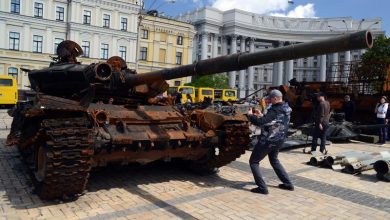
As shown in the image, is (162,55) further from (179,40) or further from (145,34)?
(145,34)

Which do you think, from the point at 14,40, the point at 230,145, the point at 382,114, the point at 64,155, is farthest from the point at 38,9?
the point at 64,155

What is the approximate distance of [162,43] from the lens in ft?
168

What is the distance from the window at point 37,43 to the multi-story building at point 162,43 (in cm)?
1242

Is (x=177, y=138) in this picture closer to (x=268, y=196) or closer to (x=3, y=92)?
(x=268, y=196)

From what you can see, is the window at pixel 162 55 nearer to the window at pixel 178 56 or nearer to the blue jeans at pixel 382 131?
the window at pixel 178 56

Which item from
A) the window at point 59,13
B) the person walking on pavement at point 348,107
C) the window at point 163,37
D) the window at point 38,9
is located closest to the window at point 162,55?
the window at point 163,37

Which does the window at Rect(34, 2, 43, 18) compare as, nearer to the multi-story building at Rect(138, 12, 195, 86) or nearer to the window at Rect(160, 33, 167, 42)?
the multi-story building at Rect(138, 12, 195, 86)

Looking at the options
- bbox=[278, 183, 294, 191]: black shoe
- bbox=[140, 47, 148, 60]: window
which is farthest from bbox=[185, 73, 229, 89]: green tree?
bbox=[278, 183, 294, 191]: black shoe

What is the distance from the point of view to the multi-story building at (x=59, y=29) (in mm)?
38781

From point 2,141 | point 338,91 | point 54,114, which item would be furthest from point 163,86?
point 338,91

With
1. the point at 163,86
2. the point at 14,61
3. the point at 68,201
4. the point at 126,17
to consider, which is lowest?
the point at 68,201

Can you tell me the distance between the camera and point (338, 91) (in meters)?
16.4

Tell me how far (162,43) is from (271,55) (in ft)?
156

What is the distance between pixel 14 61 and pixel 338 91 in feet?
110
